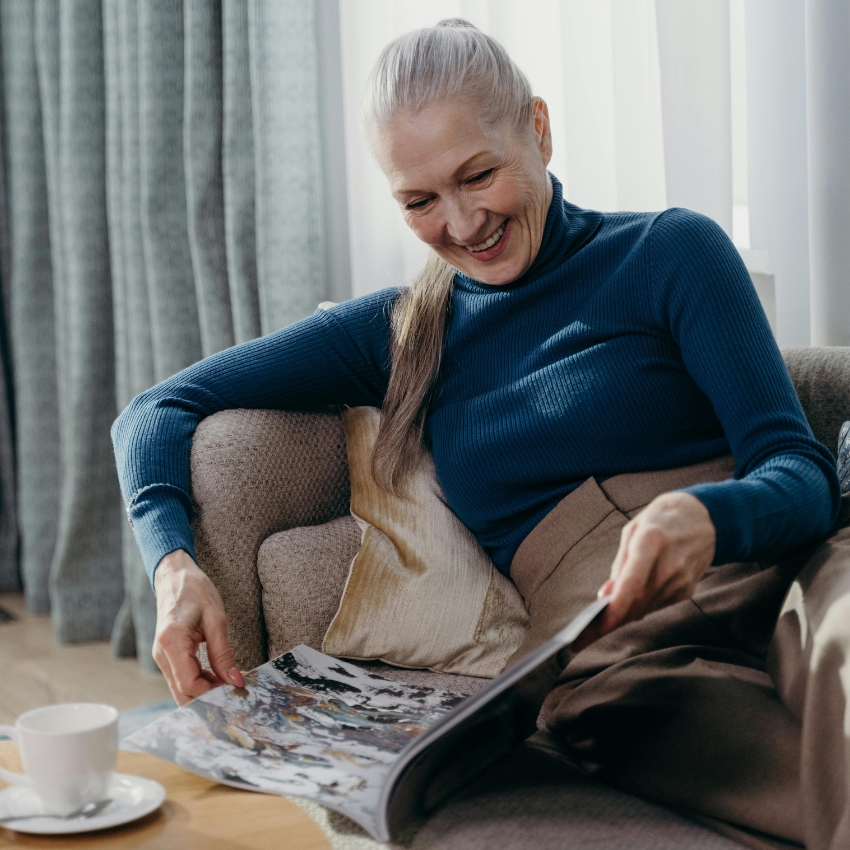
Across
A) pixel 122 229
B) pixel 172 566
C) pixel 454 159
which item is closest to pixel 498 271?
pixel 454 159

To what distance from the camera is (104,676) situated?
243 centimetres

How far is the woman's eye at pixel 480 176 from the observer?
1114mm

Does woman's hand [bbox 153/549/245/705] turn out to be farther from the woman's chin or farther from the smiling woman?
the woman's chin

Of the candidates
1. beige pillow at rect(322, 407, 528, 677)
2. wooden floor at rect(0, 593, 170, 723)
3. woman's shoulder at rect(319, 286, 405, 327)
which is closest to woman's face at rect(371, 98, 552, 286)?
woman's shoulder at rect(319, 286, 405, 327)

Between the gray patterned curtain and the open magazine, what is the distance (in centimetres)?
135

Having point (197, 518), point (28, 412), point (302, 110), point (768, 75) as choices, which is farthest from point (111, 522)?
point (768, 75)

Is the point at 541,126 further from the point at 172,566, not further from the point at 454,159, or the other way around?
the point at 172,566

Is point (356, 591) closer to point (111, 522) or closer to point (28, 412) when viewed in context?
point (111, 522)

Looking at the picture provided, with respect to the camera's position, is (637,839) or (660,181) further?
(660,181)

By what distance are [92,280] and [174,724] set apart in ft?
6.59

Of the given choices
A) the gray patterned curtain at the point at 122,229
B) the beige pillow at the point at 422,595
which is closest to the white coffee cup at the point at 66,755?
the beige pillow at the point at 422,595

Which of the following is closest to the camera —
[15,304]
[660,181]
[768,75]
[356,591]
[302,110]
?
[356,591]

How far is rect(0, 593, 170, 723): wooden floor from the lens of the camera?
2.25 metres

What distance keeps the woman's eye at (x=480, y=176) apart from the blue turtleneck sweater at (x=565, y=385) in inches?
4.3
